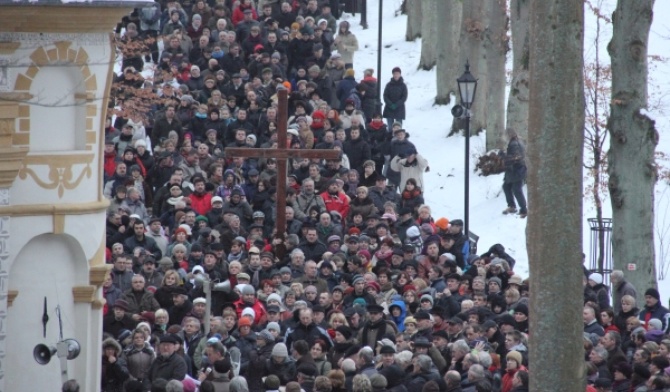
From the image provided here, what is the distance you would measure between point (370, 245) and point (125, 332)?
5375mm

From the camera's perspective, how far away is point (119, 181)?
23.2 metres

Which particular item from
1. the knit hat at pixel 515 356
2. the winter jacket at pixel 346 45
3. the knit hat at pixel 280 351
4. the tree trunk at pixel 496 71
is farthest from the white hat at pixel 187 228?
the winter jacket at pixel 346 45

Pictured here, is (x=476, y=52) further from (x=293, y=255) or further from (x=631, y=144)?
Answer: (x=631, y=144)

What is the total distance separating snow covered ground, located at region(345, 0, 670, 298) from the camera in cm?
2817

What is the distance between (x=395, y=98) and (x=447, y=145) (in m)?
2.99

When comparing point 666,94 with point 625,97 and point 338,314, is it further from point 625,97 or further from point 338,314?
point 338,314

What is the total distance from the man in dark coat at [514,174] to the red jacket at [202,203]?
22.1 feet

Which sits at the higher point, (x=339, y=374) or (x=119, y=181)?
(x=119, y=181)

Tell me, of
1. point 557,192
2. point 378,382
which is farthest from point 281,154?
point 557,192

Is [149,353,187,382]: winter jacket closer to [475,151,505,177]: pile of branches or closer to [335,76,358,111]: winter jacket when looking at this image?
[335,76,358,111]: winter jacket

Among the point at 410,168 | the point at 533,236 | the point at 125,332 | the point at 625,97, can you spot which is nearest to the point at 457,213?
the point at 410,168

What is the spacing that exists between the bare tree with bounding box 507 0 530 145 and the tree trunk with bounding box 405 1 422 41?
1354 cm

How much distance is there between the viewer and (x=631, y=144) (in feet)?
64.5

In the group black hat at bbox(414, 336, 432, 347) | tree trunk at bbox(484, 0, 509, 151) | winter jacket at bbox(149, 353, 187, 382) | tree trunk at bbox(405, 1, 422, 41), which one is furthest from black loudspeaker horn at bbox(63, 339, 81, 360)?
tree trunk at bbox(405, 1, 422, 41)
